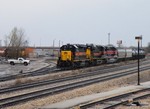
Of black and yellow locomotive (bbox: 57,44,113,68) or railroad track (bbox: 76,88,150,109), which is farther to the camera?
black and yellow locomotive (bbox: 57,44,113,68)

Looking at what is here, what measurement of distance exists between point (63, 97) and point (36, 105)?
Answer: 124 inches

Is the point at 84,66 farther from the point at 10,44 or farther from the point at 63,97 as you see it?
the point at 10,44

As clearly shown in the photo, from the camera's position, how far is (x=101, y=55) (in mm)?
61375

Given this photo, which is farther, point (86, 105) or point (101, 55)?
point (101, 55)

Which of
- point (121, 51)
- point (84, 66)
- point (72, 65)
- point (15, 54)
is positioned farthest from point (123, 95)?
point (15, 54)

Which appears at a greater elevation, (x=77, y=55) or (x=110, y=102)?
(x=77, y=55)

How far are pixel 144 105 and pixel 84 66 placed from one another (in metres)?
38.0

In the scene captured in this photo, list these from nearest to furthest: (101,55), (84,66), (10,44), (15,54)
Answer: (84,66) → (101,55) → (15,54) → (10,44)

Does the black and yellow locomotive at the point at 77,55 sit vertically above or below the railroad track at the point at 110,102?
above

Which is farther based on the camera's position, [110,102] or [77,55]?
[77,55]

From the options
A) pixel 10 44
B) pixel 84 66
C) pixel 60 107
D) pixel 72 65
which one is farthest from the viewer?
pixel 10 44

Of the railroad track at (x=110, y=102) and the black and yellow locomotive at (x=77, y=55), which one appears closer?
the railroad track at (x=110, y=102)

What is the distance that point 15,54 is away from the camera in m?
112

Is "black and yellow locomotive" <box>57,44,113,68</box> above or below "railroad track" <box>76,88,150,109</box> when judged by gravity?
above
